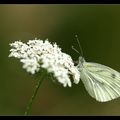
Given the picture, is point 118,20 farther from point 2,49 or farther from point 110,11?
point 2,49

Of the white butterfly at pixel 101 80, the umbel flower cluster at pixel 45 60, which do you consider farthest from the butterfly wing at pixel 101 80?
the umbel flower cluster at pixel 45 60

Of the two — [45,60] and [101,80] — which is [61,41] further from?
[45,60]

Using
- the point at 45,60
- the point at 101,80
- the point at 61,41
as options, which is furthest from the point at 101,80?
the point at 61,41

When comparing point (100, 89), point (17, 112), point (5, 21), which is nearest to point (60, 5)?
point (5, 21)

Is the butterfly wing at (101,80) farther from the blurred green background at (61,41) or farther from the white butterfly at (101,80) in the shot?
the blurred green background at (61,41)

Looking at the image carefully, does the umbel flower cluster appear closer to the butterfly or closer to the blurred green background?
the butterfly
